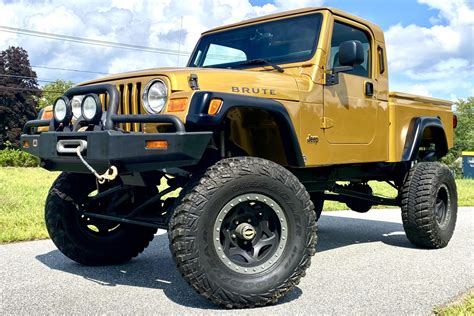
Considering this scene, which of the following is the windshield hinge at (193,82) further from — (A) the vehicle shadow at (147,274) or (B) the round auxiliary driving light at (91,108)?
(A) the vehicle shadow at (147,274)

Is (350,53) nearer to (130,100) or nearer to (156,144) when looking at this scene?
(130,100)

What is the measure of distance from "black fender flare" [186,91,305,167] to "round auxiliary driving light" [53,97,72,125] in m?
1.00

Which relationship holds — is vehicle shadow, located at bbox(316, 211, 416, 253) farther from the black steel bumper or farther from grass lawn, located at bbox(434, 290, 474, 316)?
the black steel bumper

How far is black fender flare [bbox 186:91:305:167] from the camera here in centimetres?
355

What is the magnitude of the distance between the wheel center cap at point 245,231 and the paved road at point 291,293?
1.62ft

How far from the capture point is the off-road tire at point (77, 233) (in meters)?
4.76

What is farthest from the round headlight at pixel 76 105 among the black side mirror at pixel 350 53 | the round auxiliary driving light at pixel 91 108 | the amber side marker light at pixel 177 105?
the black side mirror at pixel 350 53

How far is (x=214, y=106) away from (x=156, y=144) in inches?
17.9

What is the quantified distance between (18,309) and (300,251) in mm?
1886

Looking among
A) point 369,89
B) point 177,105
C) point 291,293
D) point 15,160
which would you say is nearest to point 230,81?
point 177,105

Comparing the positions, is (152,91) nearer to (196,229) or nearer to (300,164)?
(196,229)

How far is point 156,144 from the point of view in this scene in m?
3.51

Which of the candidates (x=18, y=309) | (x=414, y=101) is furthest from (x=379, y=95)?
(x=18, y=309)

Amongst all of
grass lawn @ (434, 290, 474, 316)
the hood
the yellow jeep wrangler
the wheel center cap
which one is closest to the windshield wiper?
the yellow jeep wrangler
